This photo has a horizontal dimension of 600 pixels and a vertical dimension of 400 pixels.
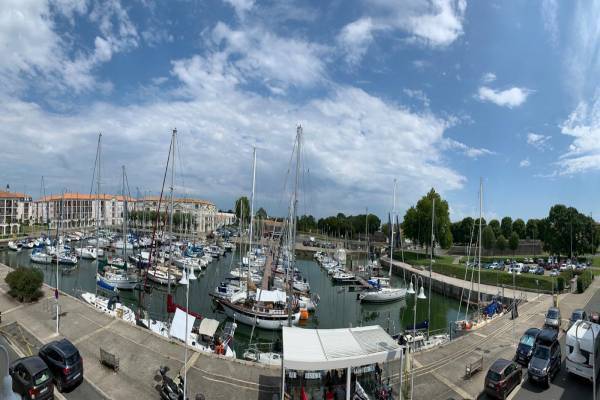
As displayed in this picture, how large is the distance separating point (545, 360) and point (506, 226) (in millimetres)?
84209

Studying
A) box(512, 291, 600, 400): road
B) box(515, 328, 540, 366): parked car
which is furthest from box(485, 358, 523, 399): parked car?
box(515, 328, 540, 366): parked car

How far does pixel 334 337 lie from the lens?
527 inches

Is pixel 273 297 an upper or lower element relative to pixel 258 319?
upper

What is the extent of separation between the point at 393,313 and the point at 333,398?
28373 millimetres

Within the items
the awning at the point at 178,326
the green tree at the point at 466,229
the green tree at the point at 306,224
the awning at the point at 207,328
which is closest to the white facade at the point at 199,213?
the green tree at the point at 306,224

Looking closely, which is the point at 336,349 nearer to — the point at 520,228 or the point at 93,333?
the point at 93,333

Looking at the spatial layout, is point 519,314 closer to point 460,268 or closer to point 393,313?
point 393,313

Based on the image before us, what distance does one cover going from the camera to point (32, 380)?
11.9m

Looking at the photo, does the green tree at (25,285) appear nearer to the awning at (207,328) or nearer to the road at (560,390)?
the awning at (207,328)

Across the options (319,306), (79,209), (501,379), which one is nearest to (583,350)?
(501,379)

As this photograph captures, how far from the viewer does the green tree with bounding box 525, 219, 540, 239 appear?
83562 mm

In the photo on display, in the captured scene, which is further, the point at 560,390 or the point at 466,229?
the point at 466,229

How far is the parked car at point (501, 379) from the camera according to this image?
13.5 meters

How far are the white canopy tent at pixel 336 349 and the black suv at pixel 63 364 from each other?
26.4 feet
